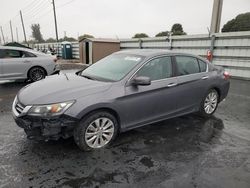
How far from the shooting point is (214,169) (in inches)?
121

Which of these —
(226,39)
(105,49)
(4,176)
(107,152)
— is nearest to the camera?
(4,176)

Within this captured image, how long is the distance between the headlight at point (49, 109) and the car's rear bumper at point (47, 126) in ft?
0.22

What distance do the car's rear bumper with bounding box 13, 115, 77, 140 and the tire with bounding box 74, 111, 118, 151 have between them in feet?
0.52

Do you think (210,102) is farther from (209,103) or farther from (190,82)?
(190,82)

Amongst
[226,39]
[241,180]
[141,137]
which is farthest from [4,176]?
[226,39]

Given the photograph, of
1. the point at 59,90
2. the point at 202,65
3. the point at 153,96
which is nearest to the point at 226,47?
the point at 202,65

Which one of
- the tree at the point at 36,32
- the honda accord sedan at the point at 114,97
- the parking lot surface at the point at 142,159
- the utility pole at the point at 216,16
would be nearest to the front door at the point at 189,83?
the honda accord sedan at the point at 114,97

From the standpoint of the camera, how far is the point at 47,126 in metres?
3.06

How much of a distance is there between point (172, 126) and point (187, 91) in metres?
0.76

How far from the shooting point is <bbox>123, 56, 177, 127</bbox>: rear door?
3.68 metres

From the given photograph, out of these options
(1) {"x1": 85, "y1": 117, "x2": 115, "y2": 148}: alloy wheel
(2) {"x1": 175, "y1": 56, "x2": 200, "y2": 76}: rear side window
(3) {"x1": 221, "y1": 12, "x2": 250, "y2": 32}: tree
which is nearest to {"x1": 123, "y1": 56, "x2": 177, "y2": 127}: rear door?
(2) {"x1": 175, "y1": 56, "x2": 200, "y2": 76}: rear side window

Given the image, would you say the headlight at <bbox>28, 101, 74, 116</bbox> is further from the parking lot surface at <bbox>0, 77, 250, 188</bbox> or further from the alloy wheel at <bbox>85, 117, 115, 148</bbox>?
the parking lot surface at <bbox>0, 77, 250, 188</bbox>

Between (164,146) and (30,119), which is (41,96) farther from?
(164,146)

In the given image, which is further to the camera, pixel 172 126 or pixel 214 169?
pixel 172 126
